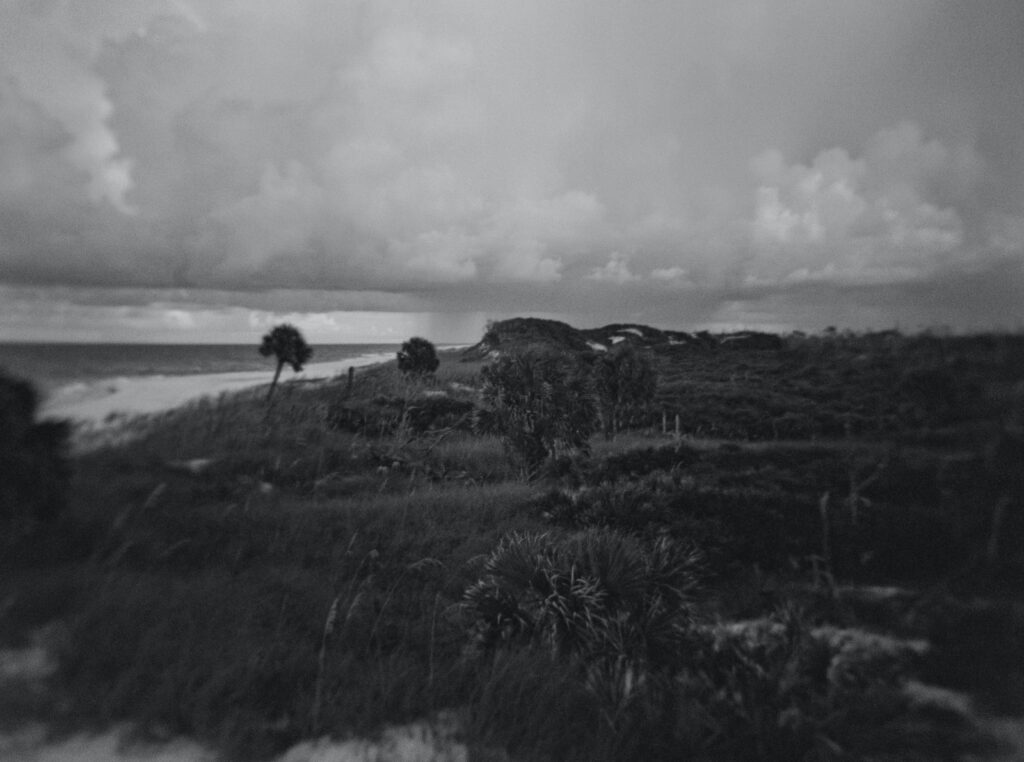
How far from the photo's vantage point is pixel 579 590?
151 inches

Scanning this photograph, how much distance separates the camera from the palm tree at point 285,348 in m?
4.46

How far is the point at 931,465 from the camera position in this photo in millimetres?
3492

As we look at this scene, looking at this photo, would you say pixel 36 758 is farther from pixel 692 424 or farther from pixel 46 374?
pixel 692 424

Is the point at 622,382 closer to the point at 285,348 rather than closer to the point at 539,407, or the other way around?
the point at 539,407

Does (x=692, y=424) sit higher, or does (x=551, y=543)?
(x=692, y=424)

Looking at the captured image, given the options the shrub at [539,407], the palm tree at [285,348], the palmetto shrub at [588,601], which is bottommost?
the palmetto shrub at [588,601]

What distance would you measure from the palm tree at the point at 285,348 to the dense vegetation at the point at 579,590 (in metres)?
0.35

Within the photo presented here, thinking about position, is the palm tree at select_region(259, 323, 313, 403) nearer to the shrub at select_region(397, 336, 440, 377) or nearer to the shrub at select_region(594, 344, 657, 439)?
the shrub at select_region(397, 336, 440, 377)

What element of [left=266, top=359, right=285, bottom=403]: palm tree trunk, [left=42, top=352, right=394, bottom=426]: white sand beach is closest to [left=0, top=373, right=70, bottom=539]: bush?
[left=42, top=352, right=394, bottom=426]: white sand beach

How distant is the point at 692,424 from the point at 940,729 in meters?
4.45

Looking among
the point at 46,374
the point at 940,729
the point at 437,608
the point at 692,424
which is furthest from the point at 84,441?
the point at 692,424

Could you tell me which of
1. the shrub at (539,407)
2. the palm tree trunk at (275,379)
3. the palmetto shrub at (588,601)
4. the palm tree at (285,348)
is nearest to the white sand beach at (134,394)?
the palm tree trunk at (275,379)

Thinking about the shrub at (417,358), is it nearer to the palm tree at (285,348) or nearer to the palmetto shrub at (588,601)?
the palm tree at (285,348)

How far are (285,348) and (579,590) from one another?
9.76 ft
